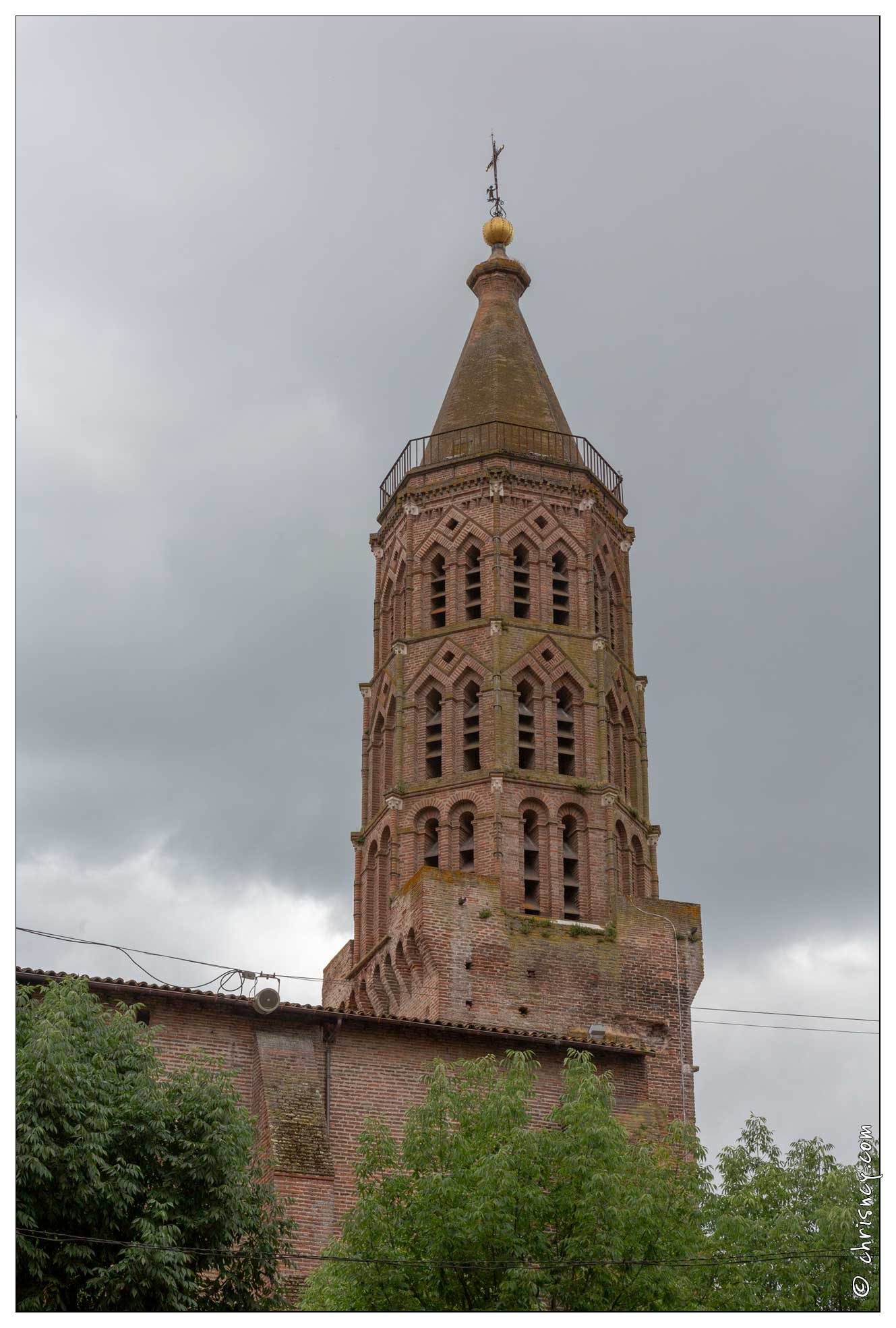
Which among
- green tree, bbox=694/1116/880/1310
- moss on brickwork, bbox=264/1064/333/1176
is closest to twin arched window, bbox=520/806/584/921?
moss on brickwork, bbox=264/1064/333/1176

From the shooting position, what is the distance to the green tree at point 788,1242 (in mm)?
27203

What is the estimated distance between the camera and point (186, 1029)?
35750 millimetres

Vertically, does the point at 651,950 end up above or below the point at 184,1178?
above

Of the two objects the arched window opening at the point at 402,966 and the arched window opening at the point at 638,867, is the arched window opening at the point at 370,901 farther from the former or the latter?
the arched window opening at the point at 638,867

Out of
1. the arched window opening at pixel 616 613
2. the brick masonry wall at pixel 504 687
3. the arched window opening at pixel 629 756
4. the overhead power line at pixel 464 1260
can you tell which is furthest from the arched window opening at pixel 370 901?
the overhead power line at pixel 464 1260

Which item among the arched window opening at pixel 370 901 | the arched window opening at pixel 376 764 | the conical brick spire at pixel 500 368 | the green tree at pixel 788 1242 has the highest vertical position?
the conical brick spire at pixel 500 368

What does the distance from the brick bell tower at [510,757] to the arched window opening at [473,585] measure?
0.13m

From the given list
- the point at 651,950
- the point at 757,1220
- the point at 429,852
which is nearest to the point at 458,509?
the point at 429,852

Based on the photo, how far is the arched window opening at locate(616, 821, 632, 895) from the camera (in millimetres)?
49406

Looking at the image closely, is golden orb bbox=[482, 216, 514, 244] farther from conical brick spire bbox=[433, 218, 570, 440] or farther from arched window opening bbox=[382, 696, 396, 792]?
arched window opening bbox=[382, 696, 396, 792]

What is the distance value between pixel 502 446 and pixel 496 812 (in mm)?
12054

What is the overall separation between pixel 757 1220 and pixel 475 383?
1325 inches

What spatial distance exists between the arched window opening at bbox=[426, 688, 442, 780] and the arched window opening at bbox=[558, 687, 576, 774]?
3249mm

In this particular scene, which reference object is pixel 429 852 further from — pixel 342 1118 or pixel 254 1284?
pixel 254 1284
